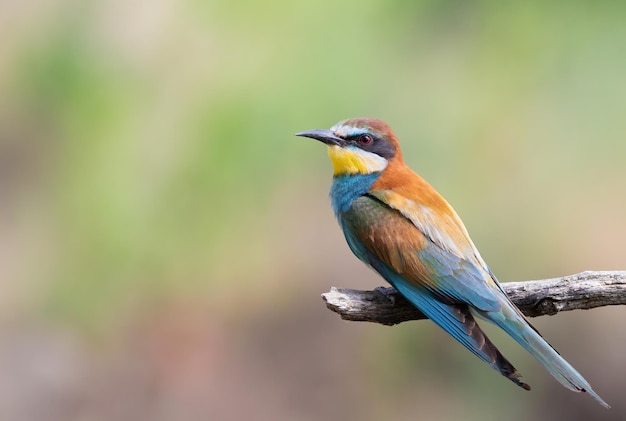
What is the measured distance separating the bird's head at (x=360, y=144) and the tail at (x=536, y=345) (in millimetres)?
548

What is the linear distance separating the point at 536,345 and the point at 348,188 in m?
0.73

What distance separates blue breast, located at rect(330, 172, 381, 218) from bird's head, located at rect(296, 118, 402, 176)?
Result: 0.02m

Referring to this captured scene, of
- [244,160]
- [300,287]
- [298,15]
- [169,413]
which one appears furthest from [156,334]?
[298,15]

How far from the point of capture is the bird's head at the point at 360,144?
2521 millimetres

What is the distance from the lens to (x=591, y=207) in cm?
421

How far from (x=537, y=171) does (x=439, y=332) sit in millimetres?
932

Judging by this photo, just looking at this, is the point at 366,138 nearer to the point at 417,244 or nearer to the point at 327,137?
the point at 327,137

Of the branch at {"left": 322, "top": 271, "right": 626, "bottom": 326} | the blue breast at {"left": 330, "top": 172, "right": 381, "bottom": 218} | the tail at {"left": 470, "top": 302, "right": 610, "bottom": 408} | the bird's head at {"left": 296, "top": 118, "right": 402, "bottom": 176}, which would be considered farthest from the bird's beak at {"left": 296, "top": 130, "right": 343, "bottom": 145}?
the tail at {"left": 470, "top": 302, "right": 610, "bottom": 408}

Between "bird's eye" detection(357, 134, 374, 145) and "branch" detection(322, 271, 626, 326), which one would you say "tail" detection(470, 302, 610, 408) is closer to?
"branch" detection(322, 271, 626, 326)

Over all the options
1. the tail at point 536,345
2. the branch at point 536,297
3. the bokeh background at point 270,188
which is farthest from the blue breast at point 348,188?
the bokeh background at point 270,188

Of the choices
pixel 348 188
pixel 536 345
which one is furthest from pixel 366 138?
pixel 536 345

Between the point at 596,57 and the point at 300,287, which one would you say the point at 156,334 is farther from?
the point at 596,57

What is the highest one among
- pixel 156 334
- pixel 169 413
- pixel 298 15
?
pixel 298 15

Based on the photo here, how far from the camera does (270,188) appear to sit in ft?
14.5
